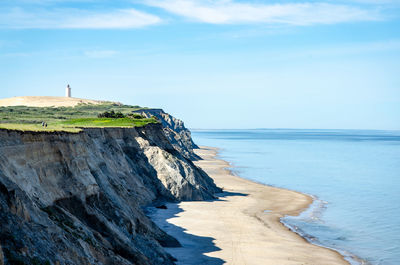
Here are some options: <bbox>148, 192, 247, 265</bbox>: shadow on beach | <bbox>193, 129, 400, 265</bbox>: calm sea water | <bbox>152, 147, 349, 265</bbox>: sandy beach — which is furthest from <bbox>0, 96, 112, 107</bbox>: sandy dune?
<bbox>148, 192, 247, 265</bbox>: shadow on beach

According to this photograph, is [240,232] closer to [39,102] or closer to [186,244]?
Result: [186,244]

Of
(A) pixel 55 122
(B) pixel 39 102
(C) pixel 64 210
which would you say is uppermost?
(B) pixel 39 102

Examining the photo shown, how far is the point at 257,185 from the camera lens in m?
59.6

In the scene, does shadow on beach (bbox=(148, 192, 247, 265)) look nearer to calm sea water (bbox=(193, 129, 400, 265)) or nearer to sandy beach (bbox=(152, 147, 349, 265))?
sandy beach (bbox=(152, 147, 349, 265))

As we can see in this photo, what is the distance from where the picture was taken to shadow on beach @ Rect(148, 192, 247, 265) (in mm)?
25438

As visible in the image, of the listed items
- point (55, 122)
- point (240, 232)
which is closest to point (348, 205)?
point (240, 232)

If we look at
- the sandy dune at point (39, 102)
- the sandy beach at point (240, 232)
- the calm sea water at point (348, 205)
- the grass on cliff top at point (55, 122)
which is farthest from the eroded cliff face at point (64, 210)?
the sandy dune at point (39, 102)

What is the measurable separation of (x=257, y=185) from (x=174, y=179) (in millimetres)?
18020

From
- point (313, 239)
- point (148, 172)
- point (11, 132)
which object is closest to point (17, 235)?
point (11, 132)

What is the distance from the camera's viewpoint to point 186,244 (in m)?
28.5

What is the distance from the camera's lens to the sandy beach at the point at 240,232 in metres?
26.9

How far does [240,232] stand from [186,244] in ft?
18.8

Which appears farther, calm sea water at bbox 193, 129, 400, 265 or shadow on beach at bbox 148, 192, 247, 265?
calm sea water at bbox 193, 129, 400, 265

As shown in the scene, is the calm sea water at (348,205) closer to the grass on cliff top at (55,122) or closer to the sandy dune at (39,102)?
the grass on cliff top at (55,122)
